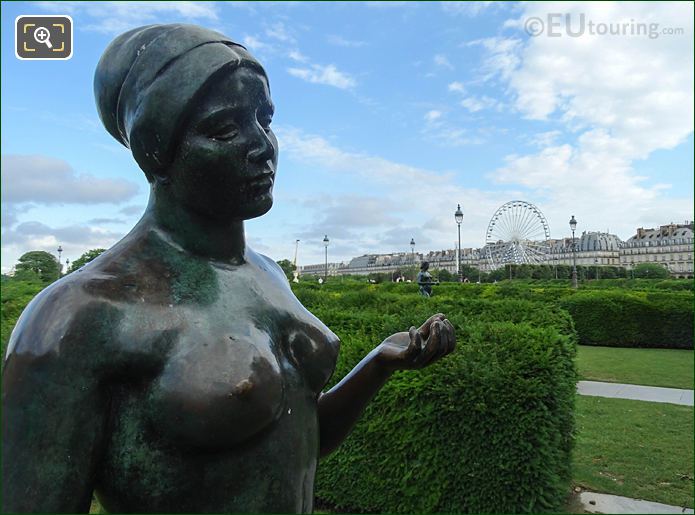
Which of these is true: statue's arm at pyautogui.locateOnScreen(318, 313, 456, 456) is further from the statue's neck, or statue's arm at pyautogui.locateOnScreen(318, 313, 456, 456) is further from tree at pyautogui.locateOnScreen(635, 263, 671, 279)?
tree at pyautogui.locateOnScreen(635, 263, 671, 279)

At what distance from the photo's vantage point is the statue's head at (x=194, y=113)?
112cm

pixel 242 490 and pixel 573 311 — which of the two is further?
pixel 573 311

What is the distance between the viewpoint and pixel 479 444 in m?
Result: 4.56

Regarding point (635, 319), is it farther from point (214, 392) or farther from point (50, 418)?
point (50, 418)

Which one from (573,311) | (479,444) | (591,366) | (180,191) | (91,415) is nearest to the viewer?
(91,415)

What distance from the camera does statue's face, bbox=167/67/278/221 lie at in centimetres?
115

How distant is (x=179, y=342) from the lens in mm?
1060

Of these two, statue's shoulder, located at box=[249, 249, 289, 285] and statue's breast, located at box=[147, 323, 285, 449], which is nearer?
statue's breast, located at box=[147, 323, 285, 449]

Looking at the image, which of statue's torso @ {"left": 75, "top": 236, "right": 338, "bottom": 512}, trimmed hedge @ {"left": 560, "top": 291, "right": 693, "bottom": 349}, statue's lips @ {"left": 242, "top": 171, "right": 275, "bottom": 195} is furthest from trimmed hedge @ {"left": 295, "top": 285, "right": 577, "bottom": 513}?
trimmed hedge @ {"left": 560, "top": 291, "right": 693, "bottom": 349}

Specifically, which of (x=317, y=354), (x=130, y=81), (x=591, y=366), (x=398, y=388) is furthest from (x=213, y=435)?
(x=591, y=366)

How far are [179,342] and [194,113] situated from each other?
0.48 m

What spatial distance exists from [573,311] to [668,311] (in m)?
2.81

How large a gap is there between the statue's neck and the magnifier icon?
43.0 inches

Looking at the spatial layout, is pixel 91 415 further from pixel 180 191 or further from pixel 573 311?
pixel 573 311
